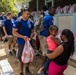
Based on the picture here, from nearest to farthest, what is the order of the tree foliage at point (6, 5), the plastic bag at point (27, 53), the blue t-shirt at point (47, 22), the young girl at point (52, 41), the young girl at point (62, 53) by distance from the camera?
the young girl at point (62, 53)
the young girl at point (52, 41)
the plastic bag at point (27, 53)
the blue t-shirt at point (47, 22)
the tree foliage at point (6, 5)

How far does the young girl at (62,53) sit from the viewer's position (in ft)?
14.8

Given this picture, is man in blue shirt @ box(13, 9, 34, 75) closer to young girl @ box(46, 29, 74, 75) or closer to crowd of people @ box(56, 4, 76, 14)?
young girl @ box(46, 29, 74, 75)

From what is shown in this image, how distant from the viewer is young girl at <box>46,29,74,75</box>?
→ 4.50 meters

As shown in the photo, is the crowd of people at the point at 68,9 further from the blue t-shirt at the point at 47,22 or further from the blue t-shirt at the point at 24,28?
the blue t-shirt at the point at 24,28

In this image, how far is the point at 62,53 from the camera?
455 centimetres

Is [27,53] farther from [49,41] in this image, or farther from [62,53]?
[62,53]

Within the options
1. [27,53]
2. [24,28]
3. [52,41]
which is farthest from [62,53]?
[24,28]

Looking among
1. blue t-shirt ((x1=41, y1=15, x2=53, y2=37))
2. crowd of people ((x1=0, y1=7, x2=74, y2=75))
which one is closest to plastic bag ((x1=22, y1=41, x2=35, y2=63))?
crowd of people ((x1=0, y1=7, x2=74, y2=75))

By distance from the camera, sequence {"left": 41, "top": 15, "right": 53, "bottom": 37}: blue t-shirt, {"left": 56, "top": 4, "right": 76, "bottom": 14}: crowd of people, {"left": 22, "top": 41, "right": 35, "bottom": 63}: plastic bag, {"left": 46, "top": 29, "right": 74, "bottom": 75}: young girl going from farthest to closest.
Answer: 1. {"left": 56, "top": 4, "right": 76, "bottom": 14}: crowd of people
2. {"left": 41, "top": 15, "right": 53, "bottom": 37}: blue t-shirt
3. {"left": 22, "top": 41, "right": 35, "bottom": 63}: plastic bag
4. {"left": 46, "top": 29, "right": 74, "bottom": 75}: young girl

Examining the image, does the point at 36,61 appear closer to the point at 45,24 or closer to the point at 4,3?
the point at 45,24

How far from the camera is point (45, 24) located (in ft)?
23.0

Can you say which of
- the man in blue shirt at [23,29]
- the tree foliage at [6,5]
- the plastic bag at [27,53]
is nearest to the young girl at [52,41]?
the plastic bag at [27,53]

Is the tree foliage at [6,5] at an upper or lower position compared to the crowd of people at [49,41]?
lower

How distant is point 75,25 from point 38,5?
9.50 metres
